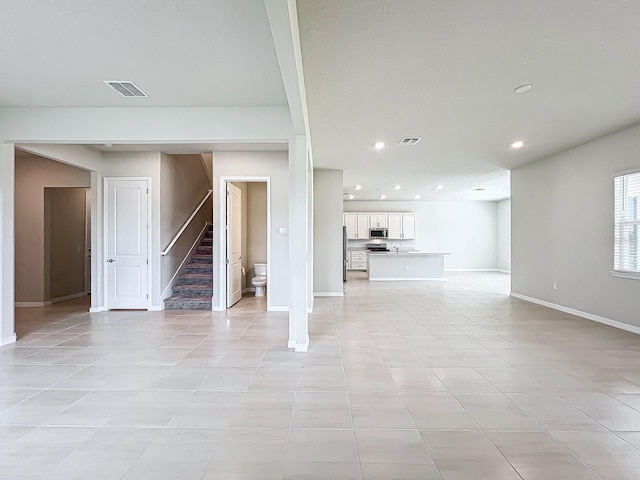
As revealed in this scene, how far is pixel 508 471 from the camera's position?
6.02 ft

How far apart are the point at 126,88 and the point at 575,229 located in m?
6.62

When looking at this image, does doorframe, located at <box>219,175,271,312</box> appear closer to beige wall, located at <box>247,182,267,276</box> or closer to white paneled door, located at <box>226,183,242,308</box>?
white paneled door, located at <box>226,183,242,308</box>

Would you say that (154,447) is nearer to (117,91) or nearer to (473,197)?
(117,91)

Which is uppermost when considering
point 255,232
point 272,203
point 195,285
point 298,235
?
point 272,203

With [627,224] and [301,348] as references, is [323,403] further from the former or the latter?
[627,224]

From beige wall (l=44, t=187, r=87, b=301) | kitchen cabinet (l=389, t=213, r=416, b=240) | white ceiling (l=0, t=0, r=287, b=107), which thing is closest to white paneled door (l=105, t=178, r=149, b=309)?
beige wall (l=44, t=187, r=87, b=301)

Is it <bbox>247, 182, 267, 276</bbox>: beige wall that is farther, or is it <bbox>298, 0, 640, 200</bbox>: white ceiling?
<bbox>247, 182, 267, 276</bbox>: beige wall

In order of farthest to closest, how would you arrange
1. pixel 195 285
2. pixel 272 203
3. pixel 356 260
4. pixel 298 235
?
pixel 356 260 < pixel 195 285 < pixel 272 203 < pixel 298 235

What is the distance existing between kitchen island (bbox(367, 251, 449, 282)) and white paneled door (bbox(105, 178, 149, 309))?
648 centimetres

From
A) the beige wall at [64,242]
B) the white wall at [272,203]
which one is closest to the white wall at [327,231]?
the white wall at [272,203]

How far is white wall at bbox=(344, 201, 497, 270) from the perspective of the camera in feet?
44.5

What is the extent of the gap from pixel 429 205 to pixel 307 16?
1206 cm

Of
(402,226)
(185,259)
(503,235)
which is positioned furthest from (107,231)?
(503,235)

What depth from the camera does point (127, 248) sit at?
20.1 ft
